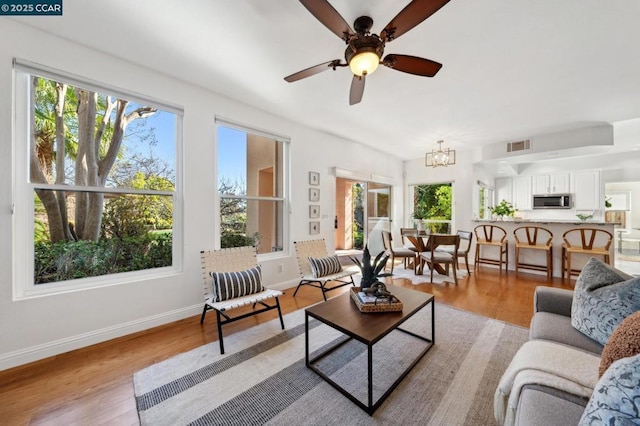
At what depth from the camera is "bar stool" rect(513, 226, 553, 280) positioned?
4375 mm

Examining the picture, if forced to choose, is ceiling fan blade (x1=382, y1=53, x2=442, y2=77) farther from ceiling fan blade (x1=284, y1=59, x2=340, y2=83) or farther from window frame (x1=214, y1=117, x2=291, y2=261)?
window frame (x1=214, y1=117, x2=291, y2=261)

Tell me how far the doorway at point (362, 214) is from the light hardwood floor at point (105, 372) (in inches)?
128

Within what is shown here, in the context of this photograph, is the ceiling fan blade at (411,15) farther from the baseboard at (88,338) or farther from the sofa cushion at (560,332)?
the baseboard at (88,338)

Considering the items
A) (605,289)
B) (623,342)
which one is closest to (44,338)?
(623,342)

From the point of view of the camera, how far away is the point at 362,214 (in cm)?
655

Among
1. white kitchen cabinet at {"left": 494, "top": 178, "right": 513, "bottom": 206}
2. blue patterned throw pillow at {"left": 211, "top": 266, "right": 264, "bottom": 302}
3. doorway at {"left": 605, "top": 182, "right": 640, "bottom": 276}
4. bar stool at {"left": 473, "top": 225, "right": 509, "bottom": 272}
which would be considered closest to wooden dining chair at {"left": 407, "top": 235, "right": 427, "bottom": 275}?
bar stool at {"left": 473, "top": 225, "right": 509, "bottom": 272}

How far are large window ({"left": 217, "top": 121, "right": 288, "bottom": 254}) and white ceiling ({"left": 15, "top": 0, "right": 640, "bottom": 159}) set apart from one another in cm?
54

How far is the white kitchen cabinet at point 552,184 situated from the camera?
6402 millimetres

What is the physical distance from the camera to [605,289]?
1.39 m

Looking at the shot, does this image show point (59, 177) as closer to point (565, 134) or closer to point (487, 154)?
point (487, 154)

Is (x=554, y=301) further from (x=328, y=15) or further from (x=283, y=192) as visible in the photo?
(x=283, y=192)

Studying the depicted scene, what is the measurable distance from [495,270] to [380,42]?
5049 mm

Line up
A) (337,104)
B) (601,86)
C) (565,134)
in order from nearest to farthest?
(601,86)
(337,104)
(565,134)

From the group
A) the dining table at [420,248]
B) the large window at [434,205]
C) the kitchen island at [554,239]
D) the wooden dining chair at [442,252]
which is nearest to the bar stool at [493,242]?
the kitchen island at [554,239]
